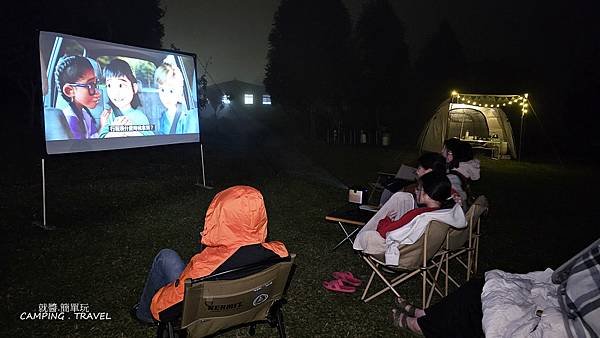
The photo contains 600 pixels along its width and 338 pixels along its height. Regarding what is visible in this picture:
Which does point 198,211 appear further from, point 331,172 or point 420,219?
point 331,172

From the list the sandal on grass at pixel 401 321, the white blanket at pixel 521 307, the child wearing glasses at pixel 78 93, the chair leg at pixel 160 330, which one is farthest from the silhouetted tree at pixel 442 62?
the chair leg at pixel 160 330

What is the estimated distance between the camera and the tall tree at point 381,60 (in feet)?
71.7

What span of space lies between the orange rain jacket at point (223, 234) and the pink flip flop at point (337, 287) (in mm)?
1740

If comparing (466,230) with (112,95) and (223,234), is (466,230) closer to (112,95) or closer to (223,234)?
(223,234)

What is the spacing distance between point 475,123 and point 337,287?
1368 centimetres

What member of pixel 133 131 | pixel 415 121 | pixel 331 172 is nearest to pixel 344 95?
pixel 415 121

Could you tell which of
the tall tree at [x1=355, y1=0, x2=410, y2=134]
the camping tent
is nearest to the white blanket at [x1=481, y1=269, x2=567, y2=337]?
the camping tent

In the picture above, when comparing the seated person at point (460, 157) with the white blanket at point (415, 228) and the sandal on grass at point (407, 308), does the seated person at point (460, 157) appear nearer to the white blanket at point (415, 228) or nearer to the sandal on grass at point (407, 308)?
the white blanket at point (415, 228)

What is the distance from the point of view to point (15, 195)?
636 centimetres

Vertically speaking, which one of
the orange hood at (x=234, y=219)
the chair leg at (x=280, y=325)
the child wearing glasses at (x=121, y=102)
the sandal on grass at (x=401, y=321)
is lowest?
the sandal on grass at (x=401, y=321)

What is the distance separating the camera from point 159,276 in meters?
2.51

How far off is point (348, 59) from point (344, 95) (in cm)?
245

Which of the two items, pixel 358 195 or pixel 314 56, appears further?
pixel 314 56

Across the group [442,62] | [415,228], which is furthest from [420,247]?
[442,62]
